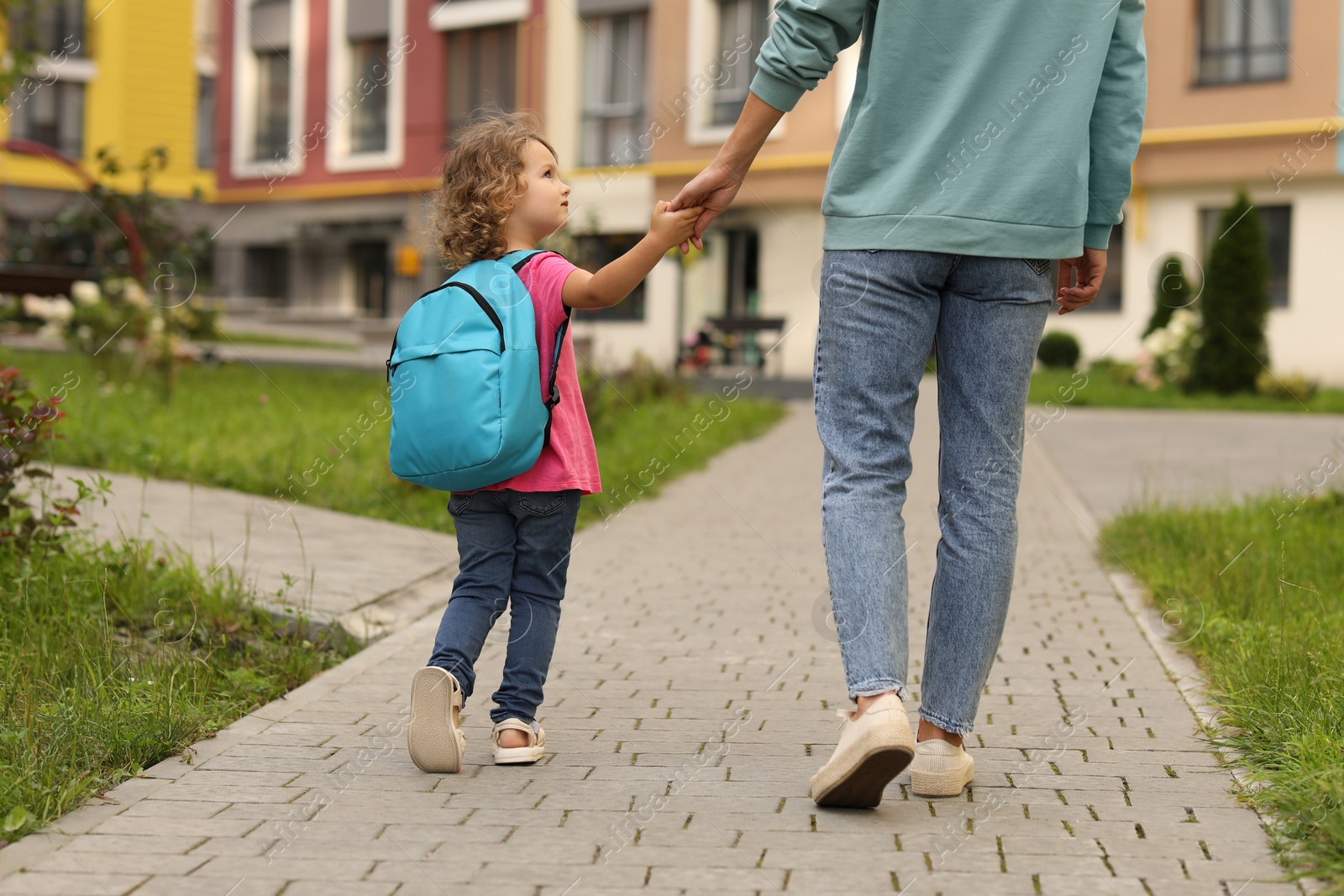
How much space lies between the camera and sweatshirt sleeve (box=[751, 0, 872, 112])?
302 cm

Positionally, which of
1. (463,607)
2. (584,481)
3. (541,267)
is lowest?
(463,607)

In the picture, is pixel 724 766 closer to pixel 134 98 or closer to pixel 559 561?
pixel 559 561

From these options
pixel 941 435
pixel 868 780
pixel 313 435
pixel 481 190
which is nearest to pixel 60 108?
pixel 313 435

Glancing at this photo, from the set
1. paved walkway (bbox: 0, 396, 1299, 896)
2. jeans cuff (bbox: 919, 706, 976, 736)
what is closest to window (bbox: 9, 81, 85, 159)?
paved walkway (bbox: 0, 396, 1299, 896)

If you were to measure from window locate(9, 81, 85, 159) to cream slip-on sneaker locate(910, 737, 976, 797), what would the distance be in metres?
38.8

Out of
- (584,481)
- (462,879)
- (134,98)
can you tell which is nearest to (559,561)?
(584,481)

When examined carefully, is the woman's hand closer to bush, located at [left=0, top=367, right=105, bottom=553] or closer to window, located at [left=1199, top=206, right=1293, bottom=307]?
bush, located at [left=0, top=367, right=105, bottom=553]

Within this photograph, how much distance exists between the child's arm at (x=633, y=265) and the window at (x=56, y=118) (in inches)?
1499

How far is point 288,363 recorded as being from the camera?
21.7 m

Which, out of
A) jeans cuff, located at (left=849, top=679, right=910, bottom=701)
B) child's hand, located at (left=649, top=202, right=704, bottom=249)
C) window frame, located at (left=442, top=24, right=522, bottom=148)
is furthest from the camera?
window frame, located at (left=442, top=24, right=522, bottom=148)

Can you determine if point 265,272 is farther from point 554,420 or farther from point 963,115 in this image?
point 963,115

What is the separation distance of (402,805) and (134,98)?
38.7 meters

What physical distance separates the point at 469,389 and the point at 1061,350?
71.0 ft

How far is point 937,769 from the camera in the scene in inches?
123
